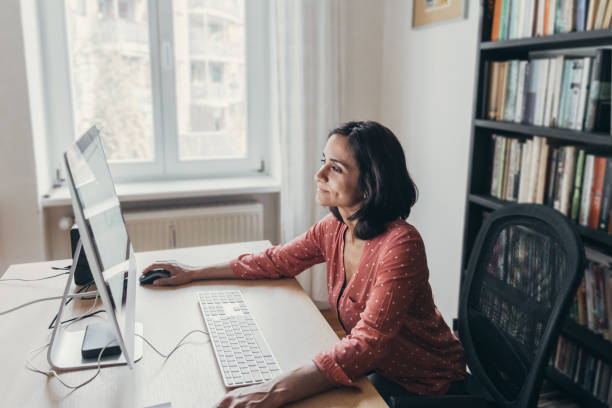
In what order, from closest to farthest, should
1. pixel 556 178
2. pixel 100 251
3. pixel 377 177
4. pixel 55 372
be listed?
1. pixel 100 251
2. pixel 55 372
3. pixel 377 177
4. pixel 556 178

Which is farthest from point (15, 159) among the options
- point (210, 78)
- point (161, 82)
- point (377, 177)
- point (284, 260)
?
point (377, 177)

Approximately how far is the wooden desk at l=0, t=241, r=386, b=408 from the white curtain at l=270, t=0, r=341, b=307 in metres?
1.15

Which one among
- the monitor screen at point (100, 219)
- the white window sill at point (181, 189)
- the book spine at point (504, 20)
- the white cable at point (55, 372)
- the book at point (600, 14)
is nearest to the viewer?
the monitor screen at point (100, 219)

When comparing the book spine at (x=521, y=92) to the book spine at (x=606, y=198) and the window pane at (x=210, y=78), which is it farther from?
the window pane at (x=210, y=78)

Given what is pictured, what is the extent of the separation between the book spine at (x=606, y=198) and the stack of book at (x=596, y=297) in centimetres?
10

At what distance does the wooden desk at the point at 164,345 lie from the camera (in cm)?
96

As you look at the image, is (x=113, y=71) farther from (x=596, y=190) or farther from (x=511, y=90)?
(x=596, y=190)

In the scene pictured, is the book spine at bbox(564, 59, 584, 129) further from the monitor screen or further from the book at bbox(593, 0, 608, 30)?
the monitor screen

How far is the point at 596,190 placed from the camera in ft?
4.77

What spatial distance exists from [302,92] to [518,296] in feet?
5.60

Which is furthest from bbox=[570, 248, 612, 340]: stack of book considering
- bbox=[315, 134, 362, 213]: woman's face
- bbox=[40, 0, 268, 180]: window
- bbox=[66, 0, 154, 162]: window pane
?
bbox=[66, 0, 154, 162]: window pane

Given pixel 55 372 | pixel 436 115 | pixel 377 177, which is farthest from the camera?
pixel 436 115

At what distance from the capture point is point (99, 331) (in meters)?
1.17

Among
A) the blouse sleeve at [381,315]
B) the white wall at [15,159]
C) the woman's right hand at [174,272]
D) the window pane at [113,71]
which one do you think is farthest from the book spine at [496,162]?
the white wall at [15,159]
